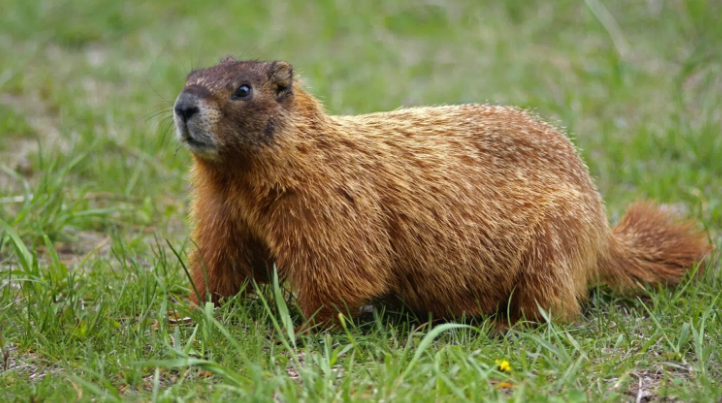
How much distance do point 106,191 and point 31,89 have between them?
8.17 feet

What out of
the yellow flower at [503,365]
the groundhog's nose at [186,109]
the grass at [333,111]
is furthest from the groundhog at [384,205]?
the yellow flower at [503,365]

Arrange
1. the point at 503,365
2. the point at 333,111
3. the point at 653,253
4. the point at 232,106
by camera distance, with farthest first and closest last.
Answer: the point at 333,111, the point at 653,253, the point at 232,106, the point at 503,365

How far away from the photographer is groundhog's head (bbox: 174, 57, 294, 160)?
416 centimetres

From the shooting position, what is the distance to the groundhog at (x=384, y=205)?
171 inches

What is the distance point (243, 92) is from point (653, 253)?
271 cm

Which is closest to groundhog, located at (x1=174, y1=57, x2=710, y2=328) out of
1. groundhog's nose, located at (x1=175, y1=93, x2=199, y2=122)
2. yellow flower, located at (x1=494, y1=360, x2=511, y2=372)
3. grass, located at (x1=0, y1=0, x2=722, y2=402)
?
groundhog's nose, located at (x1=175, y1=93, x2=199, y2=122)

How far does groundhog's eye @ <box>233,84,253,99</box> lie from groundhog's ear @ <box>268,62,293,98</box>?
0.16m

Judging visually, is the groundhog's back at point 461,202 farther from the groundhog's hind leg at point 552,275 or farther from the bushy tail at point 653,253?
the bushy tail at point 653,253

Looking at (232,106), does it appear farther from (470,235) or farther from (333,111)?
(333,111)

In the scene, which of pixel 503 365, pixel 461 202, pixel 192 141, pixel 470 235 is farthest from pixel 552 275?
pixel 192 141

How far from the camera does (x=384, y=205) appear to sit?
14.9 feet

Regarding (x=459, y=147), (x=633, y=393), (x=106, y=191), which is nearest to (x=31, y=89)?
(x=106, y=191)

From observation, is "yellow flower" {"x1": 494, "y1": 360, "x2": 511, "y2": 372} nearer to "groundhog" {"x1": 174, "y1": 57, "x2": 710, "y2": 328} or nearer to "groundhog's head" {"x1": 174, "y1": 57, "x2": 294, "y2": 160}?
"groundhog" {"x1": 174, "y1": 57, "x2": 710, "y2": 328}

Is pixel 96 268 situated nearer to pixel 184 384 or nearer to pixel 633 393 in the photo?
pixel 184 384
